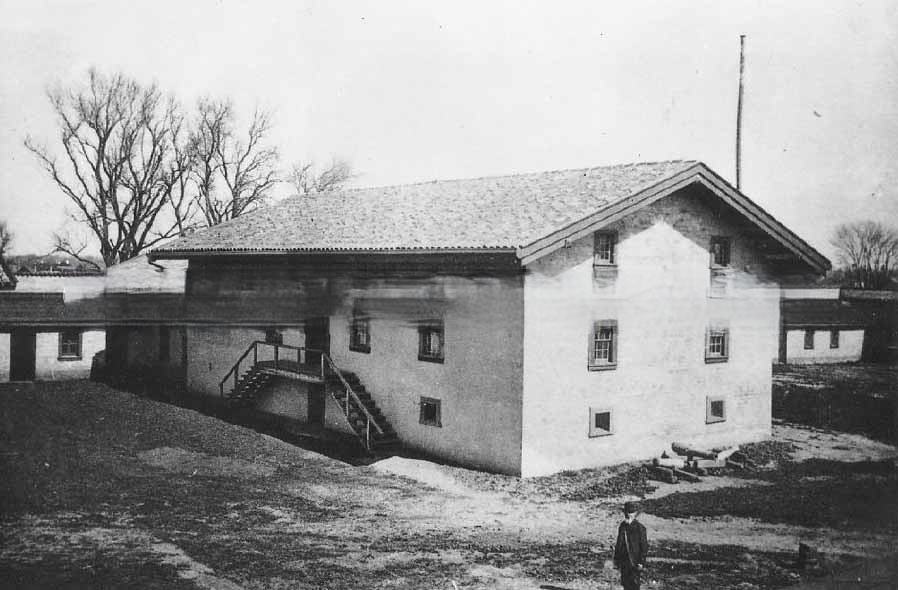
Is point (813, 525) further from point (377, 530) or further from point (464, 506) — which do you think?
point (377, 530)

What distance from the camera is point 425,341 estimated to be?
62.2 ft

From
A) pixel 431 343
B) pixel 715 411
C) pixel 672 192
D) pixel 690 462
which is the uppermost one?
pixel 672 192

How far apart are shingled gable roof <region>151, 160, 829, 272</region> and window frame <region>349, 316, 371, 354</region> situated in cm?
201

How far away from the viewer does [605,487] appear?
53.5ft

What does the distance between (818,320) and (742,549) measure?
102 feet

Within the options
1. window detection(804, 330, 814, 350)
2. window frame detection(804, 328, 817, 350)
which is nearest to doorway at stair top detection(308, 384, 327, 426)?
window frame detection(804, 328, 817, 350)

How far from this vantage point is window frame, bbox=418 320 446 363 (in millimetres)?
18391

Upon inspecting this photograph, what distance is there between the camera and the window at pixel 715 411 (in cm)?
2019

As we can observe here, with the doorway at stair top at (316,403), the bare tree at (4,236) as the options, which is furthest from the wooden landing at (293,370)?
the bare tree at (4,236)

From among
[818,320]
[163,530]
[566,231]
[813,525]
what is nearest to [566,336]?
[566,231]

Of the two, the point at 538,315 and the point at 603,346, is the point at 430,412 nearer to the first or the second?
the point at 538,315

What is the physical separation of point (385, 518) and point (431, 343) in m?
5.63

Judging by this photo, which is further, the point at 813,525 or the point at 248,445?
the point at 248,445

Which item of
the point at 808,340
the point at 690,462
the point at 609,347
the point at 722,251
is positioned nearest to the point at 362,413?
the point at 609,347
